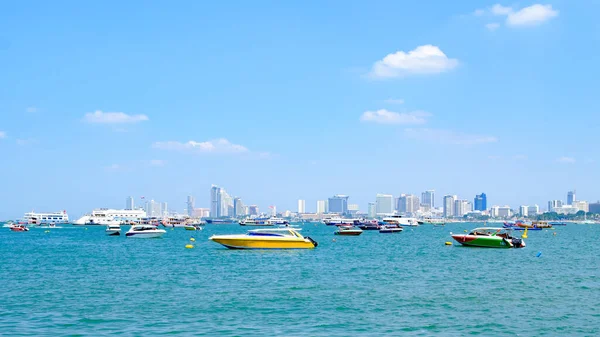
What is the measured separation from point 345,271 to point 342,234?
3200 inches

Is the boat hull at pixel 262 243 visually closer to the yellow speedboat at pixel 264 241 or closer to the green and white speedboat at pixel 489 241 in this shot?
the yellow speedboat at pixel 264 241

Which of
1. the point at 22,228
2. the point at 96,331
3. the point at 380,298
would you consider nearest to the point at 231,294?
the point at 380,298

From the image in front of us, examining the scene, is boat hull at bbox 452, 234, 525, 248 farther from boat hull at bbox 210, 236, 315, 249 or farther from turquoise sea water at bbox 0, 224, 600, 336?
boat hull at bbox 210, 236, 315, 249

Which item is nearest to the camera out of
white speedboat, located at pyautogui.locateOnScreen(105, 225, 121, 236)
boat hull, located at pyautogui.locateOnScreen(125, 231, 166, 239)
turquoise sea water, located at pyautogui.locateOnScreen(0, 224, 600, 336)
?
turquoise sea water, located at pyautogui.locateOnScreen(0, 224, 600, 336)

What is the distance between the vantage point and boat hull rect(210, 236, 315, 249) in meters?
63.7

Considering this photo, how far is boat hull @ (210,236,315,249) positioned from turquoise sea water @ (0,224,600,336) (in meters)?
10.4

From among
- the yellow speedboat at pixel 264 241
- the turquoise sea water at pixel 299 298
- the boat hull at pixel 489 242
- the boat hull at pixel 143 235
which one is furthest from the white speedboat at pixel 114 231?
the boat hull at pixel 489 242

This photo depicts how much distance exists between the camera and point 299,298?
3111cm

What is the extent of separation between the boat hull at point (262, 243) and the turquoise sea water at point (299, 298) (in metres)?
10.4

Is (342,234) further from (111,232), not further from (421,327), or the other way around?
(421,327)

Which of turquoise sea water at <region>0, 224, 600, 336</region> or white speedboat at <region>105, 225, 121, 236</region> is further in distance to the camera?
white speedboat at <region>105, 225, 121, 236</region>

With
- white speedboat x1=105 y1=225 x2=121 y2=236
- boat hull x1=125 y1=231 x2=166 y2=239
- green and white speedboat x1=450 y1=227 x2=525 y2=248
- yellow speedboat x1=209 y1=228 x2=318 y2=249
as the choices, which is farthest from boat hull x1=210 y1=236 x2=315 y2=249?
white speedboat x1=105 y1=225 x2=121 y2=236

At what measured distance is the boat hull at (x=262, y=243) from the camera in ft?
209

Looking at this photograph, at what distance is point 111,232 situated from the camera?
125 metres
